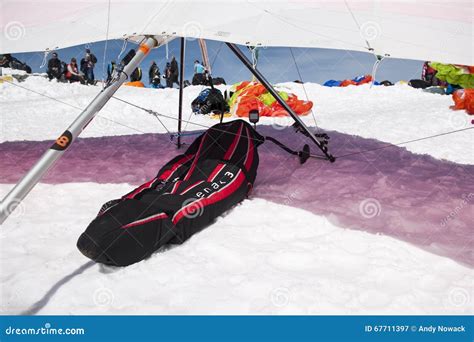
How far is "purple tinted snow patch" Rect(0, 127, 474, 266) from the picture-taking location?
233cm

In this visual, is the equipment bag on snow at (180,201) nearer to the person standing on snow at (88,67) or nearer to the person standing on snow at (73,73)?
the person standing on snow at (88,67)

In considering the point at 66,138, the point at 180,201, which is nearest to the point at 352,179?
the point at 180,201

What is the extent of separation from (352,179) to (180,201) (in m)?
1.60

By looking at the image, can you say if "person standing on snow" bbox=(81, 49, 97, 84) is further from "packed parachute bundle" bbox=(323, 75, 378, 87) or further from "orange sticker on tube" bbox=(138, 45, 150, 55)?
"orange sticker on tube" bbox=(138, 45, 150, 55)

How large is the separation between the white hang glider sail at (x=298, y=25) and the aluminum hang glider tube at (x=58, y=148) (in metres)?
0.38

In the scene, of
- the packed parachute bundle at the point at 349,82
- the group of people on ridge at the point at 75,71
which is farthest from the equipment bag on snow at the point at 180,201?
the group of people on ridge at the point at 75,71

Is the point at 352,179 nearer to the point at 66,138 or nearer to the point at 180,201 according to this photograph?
the point at 180,201

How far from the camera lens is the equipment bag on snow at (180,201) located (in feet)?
5.90

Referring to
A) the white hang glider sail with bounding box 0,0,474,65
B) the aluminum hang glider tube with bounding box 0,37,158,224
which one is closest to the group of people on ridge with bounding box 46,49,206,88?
the white hang glider sail with bounding box 0,0,474,65

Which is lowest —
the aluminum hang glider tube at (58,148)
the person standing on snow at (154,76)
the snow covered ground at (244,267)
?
the person standing on snow at (154,76)

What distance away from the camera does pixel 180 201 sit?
6.97 ft

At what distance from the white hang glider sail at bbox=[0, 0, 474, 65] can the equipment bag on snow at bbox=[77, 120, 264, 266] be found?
31.6 inches

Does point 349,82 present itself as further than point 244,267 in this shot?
Yes
